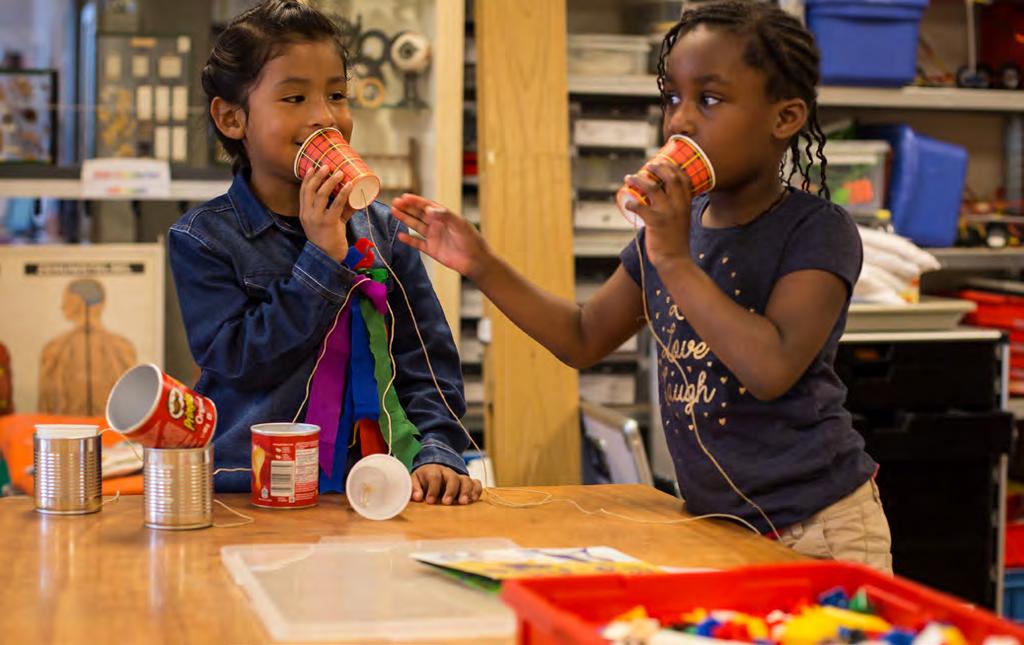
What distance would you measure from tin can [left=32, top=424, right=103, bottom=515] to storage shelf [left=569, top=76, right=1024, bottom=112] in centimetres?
218

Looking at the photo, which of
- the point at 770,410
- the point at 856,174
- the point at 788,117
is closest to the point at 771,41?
the point at 788,117

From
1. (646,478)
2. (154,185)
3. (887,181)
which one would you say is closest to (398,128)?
(154,185)

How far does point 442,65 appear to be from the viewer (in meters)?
3.11

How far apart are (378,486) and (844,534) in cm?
52

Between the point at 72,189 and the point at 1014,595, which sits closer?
the point at 72,189

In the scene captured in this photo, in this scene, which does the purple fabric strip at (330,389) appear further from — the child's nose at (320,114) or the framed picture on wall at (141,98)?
the framed picture on wall at (141,98)

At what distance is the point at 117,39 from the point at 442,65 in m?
0.83

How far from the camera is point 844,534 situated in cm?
141

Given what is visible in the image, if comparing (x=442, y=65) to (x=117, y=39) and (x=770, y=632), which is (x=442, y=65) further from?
(x=770, y=632)

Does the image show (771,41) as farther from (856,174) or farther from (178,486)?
(856,174)

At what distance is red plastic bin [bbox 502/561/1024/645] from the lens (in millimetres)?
782

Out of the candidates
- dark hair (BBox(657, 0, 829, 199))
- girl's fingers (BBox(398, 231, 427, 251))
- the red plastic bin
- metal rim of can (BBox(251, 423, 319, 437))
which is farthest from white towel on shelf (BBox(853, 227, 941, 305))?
the red plastic bin

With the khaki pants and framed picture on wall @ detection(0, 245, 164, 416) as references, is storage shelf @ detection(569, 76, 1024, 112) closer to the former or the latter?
framed picture on wall @ detection(0, 245, 164, 416)

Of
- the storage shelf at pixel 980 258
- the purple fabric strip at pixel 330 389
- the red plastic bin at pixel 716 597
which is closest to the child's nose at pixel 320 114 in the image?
the purple fabric strip at pixel 330 389
